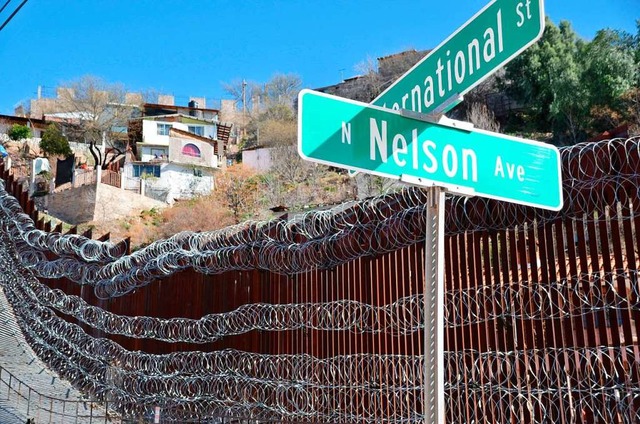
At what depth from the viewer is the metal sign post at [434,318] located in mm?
3197

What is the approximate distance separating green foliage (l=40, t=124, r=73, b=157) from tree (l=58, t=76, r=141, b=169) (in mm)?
3338

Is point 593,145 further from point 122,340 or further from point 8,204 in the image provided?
point 8,204

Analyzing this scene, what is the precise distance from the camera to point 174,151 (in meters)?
59.4

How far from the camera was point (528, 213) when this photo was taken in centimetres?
630

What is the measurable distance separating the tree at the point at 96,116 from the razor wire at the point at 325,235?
5288 centimetres

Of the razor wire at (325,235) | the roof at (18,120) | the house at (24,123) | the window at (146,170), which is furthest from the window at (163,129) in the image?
the razor wire at (325,235)

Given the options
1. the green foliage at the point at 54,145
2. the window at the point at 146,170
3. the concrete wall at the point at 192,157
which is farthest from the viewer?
the green foliage at the point at 54,145

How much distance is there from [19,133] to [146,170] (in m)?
Answer: 16.6

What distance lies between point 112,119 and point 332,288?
6251cm

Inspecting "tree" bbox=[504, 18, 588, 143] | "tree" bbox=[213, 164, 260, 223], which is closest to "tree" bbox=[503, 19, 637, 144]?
"tree" bbox=[504, 18, 588, 143]

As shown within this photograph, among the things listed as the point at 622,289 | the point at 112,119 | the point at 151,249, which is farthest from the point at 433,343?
the point at 112,119

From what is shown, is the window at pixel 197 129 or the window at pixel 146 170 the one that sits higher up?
the window at pixel 197 129

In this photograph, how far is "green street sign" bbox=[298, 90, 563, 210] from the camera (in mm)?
3188

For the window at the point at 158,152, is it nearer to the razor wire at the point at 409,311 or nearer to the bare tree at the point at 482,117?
the bare tree at the point at 482,117
